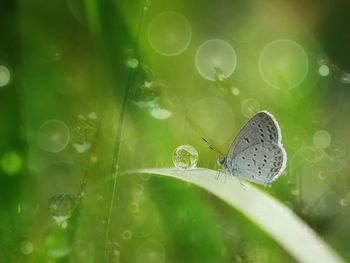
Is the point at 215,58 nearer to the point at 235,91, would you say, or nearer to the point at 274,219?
Result: the point at 235,91

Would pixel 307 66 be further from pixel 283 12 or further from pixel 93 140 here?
pixel 93 140

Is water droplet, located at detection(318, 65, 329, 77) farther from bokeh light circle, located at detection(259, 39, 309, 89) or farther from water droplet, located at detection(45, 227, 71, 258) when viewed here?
water droplet, located at detection(45, 227, 71, 258)

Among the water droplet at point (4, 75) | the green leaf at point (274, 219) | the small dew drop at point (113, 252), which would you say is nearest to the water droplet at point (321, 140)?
the green leaf at point (274, 219)

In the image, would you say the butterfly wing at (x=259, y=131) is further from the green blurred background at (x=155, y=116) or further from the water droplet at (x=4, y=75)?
the water droplet at (x=4, y=75)

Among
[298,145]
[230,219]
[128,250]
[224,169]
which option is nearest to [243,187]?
[224,169]

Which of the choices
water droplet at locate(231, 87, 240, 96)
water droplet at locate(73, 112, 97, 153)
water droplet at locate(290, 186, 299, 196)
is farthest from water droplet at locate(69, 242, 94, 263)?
water droplet at locate(231, 87, 240, 96)

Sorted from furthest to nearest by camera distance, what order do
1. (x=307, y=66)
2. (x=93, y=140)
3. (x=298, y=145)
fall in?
1. (x=307, y=66)
2. (x=298, y=145)
3. (x=93, y=140)
